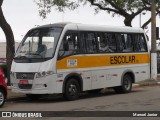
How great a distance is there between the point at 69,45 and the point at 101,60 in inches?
79.3

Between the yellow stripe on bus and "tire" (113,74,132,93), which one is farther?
"tire" (113,74,132,93)

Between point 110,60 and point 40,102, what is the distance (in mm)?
3691

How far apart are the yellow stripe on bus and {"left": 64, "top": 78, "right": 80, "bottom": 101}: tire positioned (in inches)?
22.9

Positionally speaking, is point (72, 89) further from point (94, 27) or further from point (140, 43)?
point (140, 43)

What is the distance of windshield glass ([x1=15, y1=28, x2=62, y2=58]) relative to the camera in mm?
17109

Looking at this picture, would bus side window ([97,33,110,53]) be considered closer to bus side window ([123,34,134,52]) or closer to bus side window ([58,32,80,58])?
bus side window ([58,32,80,58])

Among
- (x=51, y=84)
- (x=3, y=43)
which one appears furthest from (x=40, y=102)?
(x=3, y=43)

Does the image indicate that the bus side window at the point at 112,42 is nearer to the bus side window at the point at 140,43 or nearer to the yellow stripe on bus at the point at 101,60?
the yellow stripe on bus at the point at 101,60

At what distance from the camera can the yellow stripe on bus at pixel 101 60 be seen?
688 inches

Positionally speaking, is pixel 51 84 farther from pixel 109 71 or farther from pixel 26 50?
pixel 109 71

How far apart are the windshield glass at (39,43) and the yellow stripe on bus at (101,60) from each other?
63 cm

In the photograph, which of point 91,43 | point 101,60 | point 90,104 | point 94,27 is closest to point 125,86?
point 101,60

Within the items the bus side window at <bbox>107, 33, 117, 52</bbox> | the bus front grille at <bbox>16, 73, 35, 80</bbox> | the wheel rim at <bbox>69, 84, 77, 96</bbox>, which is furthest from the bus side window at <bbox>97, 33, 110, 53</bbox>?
the bus front grille at <bbox>16, 73, 35, 80</bbox>

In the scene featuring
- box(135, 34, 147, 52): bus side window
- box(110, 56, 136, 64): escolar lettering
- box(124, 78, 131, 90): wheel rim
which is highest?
box(135, 34, 147, 52): bus side window
